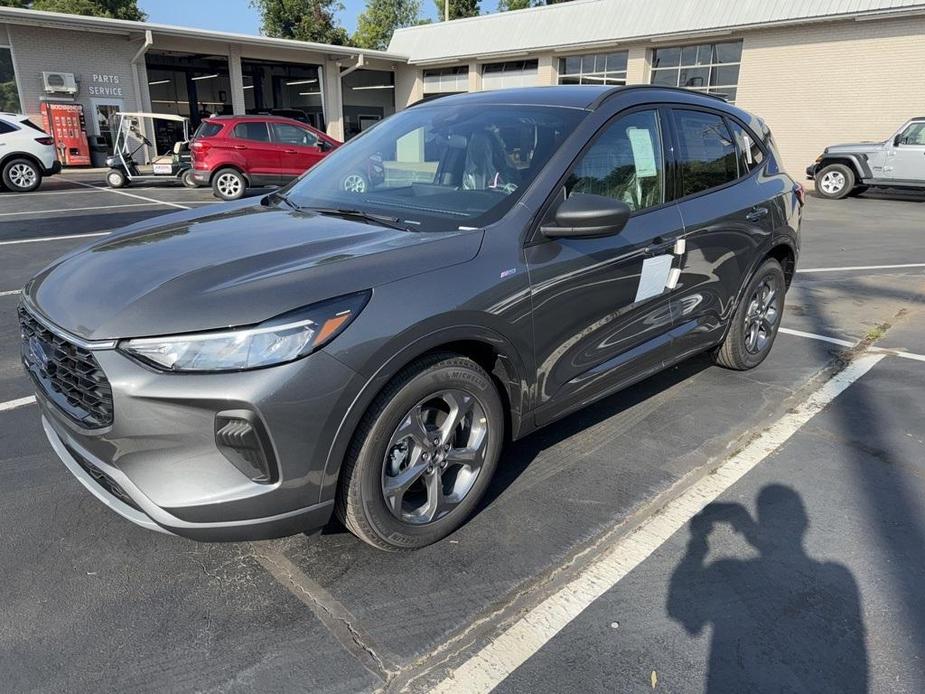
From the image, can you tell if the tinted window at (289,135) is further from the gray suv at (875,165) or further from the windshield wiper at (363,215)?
the gray suv at (875,165)

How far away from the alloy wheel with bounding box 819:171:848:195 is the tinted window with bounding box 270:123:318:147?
12990 millimetres

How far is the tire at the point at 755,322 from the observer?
4.41m

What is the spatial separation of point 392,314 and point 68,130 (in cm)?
2324

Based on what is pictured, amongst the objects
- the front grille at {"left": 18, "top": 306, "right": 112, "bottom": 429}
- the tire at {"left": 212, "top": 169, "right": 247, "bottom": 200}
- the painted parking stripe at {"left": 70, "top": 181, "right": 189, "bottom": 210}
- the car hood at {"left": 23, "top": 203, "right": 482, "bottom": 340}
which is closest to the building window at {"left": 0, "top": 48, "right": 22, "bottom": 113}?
the painted parking stripe at {"left": 70, "top": 181, "right": 189, "bottom": 210}

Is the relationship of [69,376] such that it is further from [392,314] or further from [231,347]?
[392,314]

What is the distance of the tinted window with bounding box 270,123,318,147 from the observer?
14.6m

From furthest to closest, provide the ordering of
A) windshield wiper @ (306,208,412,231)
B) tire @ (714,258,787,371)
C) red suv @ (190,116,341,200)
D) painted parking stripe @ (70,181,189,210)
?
red suv @ (190,116,341,200) < painted parking stripe @ (70,181,189,210) < tire @ (714,258,787,371) < windshield wiper @ (306,208,412,231)

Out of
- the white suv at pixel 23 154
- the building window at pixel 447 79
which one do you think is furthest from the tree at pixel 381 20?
the white suv at pixel 23 154

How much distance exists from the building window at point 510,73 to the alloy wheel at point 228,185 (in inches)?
558

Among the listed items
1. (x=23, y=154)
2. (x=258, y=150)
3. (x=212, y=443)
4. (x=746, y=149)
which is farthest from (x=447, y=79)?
(x=212, y=443)

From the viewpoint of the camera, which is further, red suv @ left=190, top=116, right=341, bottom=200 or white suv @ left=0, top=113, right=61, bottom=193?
white suv @ left=0, top=113, right=61, bottom=193

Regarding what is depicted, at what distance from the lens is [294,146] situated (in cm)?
1472

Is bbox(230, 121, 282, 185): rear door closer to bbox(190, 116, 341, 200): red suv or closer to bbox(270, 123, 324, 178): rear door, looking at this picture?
bbox(190, 116, 341, 200): red suv

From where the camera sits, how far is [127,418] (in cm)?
208
